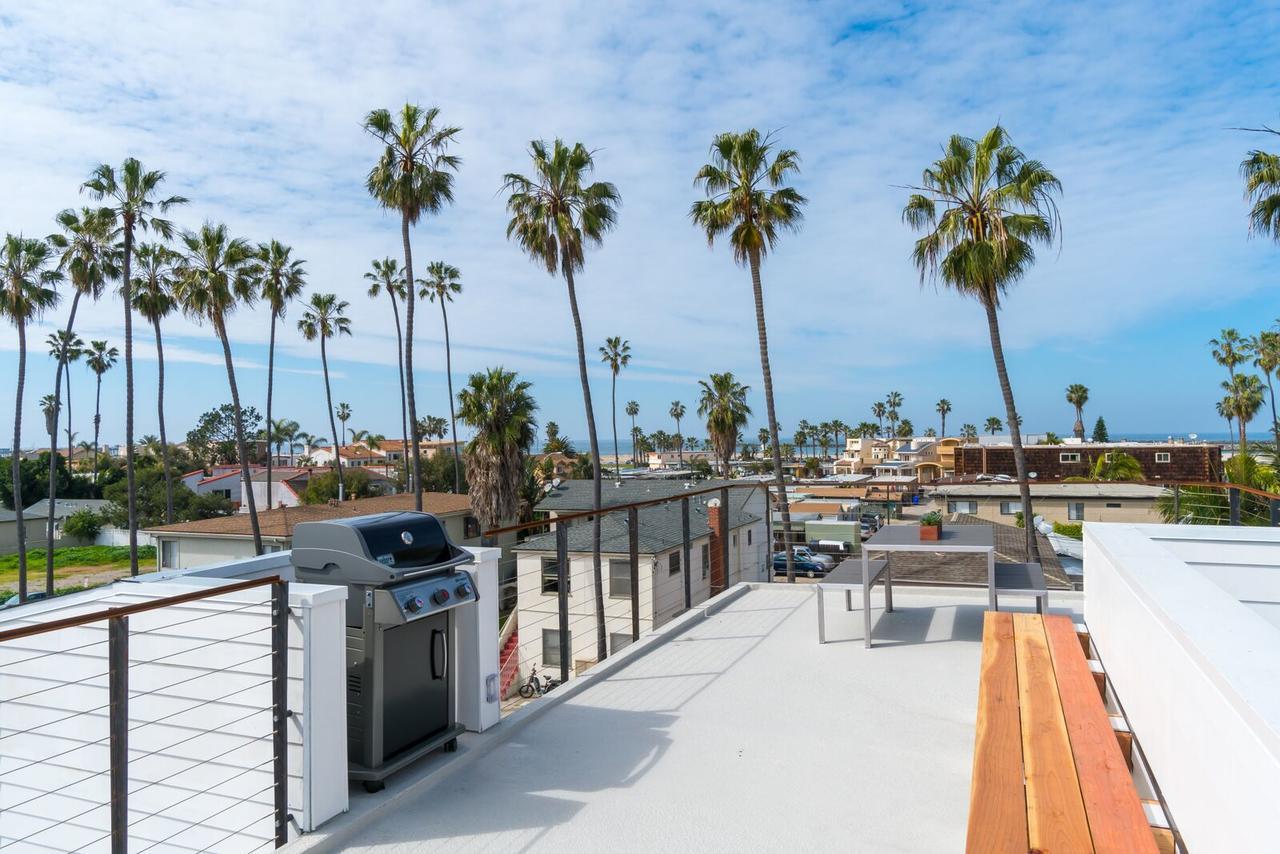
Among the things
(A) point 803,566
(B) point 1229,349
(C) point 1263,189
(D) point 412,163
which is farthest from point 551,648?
(B) point 1229,349

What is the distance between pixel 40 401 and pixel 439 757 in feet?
280

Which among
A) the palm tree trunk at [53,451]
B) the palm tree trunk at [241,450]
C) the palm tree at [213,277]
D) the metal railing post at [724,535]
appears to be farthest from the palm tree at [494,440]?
the metal railing post at [724,535]

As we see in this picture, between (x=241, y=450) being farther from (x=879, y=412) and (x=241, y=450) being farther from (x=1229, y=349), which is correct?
(x=879, y=412)

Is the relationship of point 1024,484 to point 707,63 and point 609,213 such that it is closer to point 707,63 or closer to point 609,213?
point 707,63

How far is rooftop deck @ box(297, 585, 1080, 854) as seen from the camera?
8.51 ft

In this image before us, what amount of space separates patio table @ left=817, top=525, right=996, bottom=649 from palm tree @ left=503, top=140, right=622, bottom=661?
47.8 feet

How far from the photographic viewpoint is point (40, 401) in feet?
228

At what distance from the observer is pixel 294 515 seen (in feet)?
95.9

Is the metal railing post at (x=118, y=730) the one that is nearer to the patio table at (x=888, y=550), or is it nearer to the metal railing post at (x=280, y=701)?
the metal railing post at (x=280, y=701)

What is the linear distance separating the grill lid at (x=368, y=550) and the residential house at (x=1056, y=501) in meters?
31.5

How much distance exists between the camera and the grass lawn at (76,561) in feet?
111

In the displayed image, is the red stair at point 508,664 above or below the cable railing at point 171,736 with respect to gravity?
below

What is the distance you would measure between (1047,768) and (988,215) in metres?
14.9

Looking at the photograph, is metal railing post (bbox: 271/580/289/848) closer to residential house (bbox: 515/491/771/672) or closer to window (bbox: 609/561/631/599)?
residential house (bbox: 515/491/771/672)
